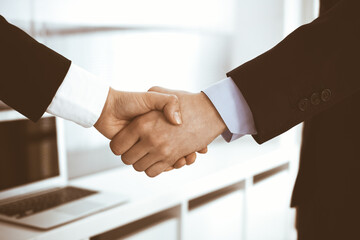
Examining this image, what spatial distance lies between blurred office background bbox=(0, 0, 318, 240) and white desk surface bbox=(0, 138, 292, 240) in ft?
0.12

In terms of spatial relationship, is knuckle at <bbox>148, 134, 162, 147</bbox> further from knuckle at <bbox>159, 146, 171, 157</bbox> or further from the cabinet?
the cabinet

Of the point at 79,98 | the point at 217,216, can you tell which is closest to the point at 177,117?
the point at 79,98

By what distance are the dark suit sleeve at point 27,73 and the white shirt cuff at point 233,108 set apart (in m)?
0.41

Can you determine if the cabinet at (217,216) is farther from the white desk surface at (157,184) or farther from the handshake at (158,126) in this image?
the handshake at (158,126)

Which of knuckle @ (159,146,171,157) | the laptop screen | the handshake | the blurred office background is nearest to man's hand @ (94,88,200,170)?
the handshake

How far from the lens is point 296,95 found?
983mm

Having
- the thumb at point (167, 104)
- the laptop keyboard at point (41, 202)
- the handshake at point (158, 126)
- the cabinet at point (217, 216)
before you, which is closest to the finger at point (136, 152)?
the handshake at point (158, 126)

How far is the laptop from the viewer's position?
122 centimetres

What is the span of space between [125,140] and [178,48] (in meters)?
1.28

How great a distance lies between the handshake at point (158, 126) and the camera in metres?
1.11

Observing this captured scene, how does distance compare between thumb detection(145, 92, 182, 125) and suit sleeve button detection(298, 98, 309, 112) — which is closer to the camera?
suit sleeve button detection(298, 98, 309, 112)

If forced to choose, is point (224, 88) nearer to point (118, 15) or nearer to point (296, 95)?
point (296, 95)

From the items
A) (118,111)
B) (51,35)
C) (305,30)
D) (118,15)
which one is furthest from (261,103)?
(118,15)

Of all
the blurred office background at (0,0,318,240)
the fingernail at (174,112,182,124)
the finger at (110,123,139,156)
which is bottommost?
the finger at (110,123,139,156)
